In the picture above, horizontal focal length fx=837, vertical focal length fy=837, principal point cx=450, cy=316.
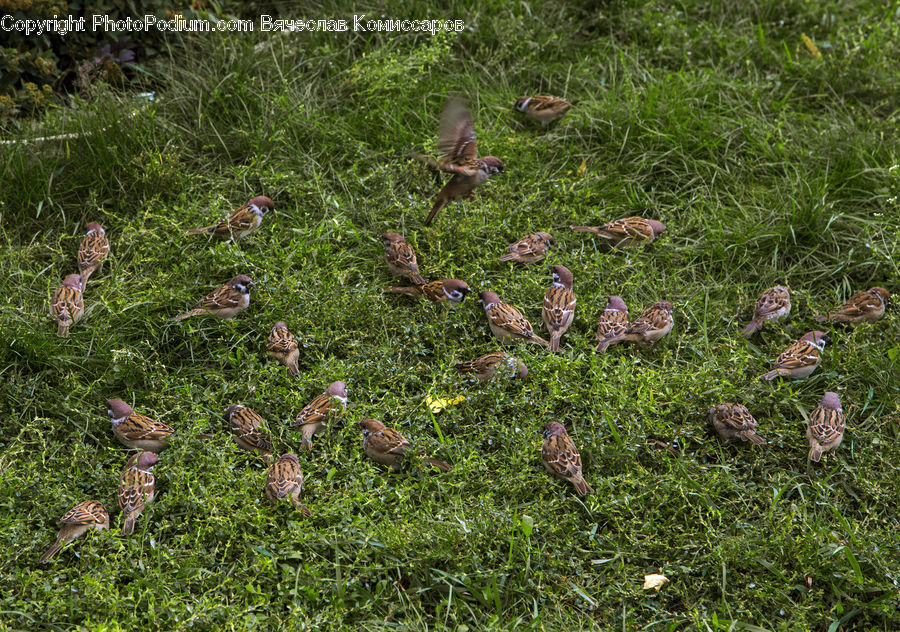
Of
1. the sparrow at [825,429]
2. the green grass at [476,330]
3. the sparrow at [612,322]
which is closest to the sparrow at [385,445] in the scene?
the green grass at [476,330]

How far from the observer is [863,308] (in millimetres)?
5496

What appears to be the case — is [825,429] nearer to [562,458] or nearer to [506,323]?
[562,458]

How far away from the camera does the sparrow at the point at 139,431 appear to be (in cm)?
463

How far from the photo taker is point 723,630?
3.96 meters

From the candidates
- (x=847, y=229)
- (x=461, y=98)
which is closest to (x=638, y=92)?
(x=461, y=98)

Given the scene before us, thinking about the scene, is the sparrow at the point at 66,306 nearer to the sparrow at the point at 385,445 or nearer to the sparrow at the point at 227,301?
the sparrow at the point at 227,301

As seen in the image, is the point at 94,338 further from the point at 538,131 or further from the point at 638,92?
the point at 638,92

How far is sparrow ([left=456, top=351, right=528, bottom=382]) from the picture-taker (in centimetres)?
497

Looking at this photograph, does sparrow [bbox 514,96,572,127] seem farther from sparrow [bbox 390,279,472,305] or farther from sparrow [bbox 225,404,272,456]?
sparrow [bbox 225,404,272,456]

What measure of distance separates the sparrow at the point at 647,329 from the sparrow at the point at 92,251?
133 inches

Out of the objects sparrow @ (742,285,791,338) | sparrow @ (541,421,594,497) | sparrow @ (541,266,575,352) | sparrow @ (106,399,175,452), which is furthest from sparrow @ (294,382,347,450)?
sparrow @ (742,285,791,338)

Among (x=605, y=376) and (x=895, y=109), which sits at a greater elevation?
(x=895, y=109)

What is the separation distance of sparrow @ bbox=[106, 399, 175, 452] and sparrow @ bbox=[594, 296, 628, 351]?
2639mm

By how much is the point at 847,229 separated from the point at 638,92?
1.97 metres
